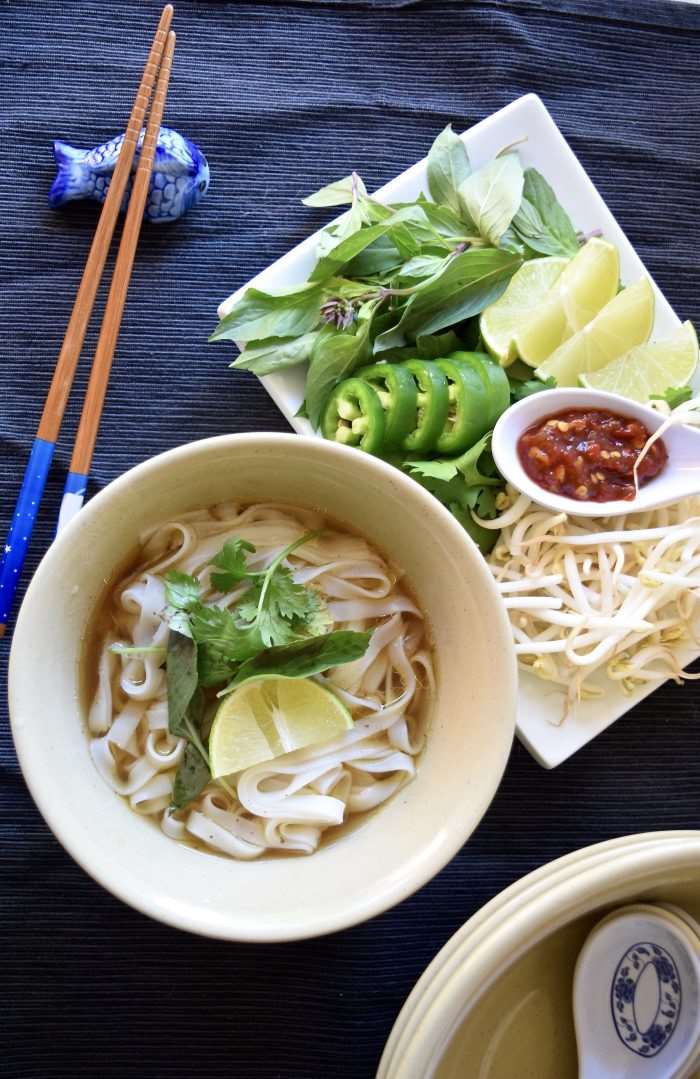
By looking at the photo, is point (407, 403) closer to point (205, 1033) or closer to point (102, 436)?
point (102, 436)

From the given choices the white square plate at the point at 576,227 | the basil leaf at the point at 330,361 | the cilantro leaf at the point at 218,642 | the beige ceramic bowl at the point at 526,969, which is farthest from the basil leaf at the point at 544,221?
the beige ceramic bowl at the point at 526,969

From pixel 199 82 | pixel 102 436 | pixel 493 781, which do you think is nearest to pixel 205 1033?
pixel 493 781

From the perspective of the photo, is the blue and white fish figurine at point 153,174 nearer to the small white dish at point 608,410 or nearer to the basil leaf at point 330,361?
the basil leaf at point 330,361

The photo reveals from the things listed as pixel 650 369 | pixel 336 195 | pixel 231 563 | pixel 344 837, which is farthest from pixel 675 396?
pixel 344 837

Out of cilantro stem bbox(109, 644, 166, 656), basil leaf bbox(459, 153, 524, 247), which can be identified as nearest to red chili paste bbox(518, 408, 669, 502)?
basil leaf bbox(459, 153, 524, 247)

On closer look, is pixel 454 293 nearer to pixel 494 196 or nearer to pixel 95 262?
pixel 494 196

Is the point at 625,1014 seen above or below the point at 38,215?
below
